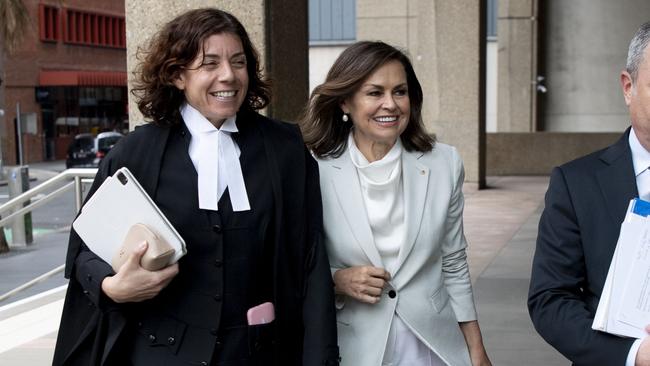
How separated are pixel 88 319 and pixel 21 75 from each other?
51.1m

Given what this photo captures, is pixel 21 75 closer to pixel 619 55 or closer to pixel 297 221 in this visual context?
pixel 619 55

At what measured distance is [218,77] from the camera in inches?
122

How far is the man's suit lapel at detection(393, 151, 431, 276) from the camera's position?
3.54 m

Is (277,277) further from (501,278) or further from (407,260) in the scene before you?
(501,278)

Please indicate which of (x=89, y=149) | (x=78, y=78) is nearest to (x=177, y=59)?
(x=89, y=149)

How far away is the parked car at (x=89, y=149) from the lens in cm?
3816

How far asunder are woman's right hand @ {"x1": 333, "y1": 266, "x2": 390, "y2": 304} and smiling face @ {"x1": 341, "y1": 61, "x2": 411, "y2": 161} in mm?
445

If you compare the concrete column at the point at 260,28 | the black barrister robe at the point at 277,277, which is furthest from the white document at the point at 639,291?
the concrete column at the point at 260,28

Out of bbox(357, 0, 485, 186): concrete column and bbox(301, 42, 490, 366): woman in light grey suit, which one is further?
bbox(357, 0, 485, 186): concrete column

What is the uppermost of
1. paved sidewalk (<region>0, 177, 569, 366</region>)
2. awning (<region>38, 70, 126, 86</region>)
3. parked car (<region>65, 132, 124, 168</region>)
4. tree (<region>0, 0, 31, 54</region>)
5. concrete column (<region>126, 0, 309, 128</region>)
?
tree (<region>0, 0, 31, 54</region>)

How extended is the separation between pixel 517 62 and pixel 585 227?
28749 mm

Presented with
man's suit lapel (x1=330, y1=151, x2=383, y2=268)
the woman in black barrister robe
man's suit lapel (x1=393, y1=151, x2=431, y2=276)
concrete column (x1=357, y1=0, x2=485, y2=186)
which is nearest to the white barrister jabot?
the woman in black barrister robe

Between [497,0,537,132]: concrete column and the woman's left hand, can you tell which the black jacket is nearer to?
the woman's left hand

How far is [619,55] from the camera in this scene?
3091 centimetres
